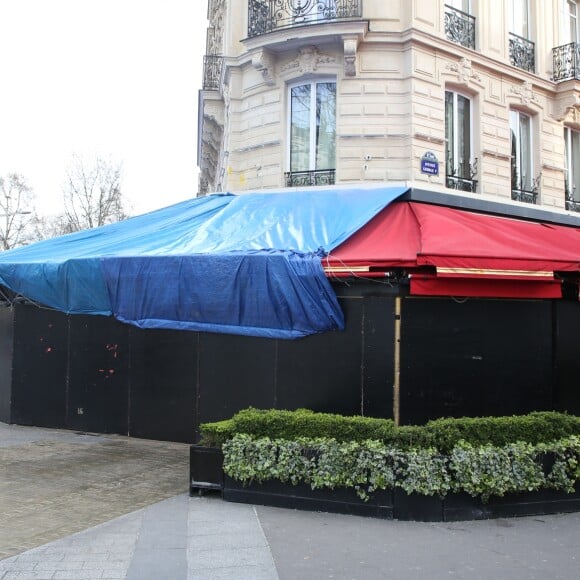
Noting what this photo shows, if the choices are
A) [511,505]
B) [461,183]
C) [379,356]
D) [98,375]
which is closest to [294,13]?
[461,183]

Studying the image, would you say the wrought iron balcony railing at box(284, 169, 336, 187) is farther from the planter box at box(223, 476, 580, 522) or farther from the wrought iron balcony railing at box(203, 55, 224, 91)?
the planter box at box(223, 476, 580, 522)

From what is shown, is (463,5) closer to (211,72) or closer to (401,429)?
(211,72)

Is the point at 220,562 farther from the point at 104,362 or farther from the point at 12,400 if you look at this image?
the point at 12,400

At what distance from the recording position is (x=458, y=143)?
12.2 metres

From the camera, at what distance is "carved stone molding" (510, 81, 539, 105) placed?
42.1 ft

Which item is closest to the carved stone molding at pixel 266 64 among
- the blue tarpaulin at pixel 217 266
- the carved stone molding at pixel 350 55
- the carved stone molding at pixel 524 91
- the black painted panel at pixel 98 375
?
the carved stone molding at pixel 350 55

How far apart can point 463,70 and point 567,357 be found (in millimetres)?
5983

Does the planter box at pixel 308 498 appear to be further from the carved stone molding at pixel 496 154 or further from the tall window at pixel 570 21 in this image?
the tall window at pixel 570 21

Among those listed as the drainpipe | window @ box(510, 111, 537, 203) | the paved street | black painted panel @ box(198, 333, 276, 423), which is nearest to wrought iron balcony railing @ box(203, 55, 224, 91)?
window @ box(510, 111, 537, 203)

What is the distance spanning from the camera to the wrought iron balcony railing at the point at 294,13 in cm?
1150

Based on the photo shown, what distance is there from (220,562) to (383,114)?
8.42m

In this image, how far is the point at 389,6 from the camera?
11.5 meters

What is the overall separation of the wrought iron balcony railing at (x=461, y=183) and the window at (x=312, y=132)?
218cm

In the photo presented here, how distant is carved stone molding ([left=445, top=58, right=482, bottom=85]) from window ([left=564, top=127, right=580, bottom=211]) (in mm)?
3596
